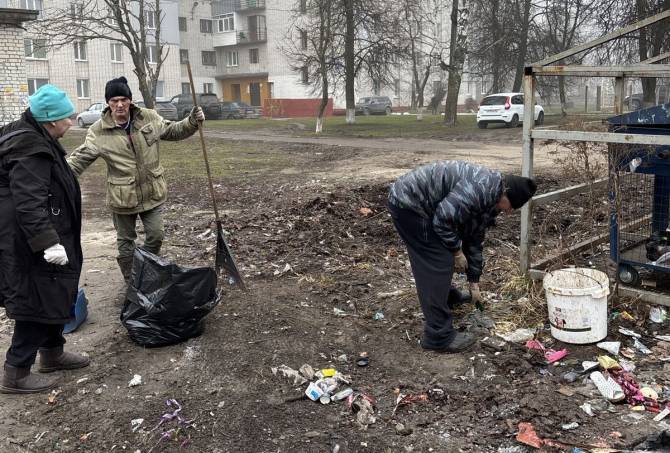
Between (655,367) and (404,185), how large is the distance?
1.86 m

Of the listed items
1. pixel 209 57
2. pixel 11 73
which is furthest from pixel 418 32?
pixel 209 57

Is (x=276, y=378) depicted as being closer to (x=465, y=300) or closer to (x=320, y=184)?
(x=465, y=300)

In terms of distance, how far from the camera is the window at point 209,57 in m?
52.1

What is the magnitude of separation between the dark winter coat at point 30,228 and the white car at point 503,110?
2215 centimetres

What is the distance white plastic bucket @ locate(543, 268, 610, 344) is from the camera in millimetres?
3885

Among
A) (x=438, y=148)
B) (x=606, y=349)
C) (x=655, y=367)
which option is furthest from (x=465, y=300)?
(x=438, y=148)

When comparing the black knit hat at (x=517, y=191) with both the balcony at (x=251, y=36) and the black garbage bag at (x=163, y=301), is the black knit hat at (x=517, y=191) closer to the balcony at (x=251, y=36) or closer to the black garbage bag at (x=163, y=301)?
the black garbage bag at (x=163, y=301)

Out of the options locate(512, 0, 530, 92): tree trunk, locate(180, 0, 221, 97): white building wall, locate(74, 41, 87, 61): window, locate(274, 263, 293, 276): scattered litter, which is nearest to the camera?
locate(274, 263, 293, 276): scattered litter

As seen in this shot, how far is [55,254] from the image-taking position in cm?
345

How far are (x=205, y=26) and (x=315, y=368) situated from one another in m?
52.5

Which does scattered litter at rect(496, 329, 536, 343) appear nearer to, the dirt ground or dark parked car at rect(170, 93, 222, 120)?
the dirt ground

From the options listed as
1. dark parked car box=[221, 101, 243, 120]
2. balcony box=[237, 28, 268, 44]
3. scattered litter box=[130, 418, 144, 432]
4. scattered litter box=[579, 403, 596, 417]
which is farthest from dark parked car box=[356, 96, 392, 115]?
scattered litter box=[130, 418, 144, 432]

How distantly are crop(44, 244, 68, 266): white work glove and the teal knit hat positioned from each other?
770 millimetres

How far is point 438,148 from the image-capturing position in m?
16.9
